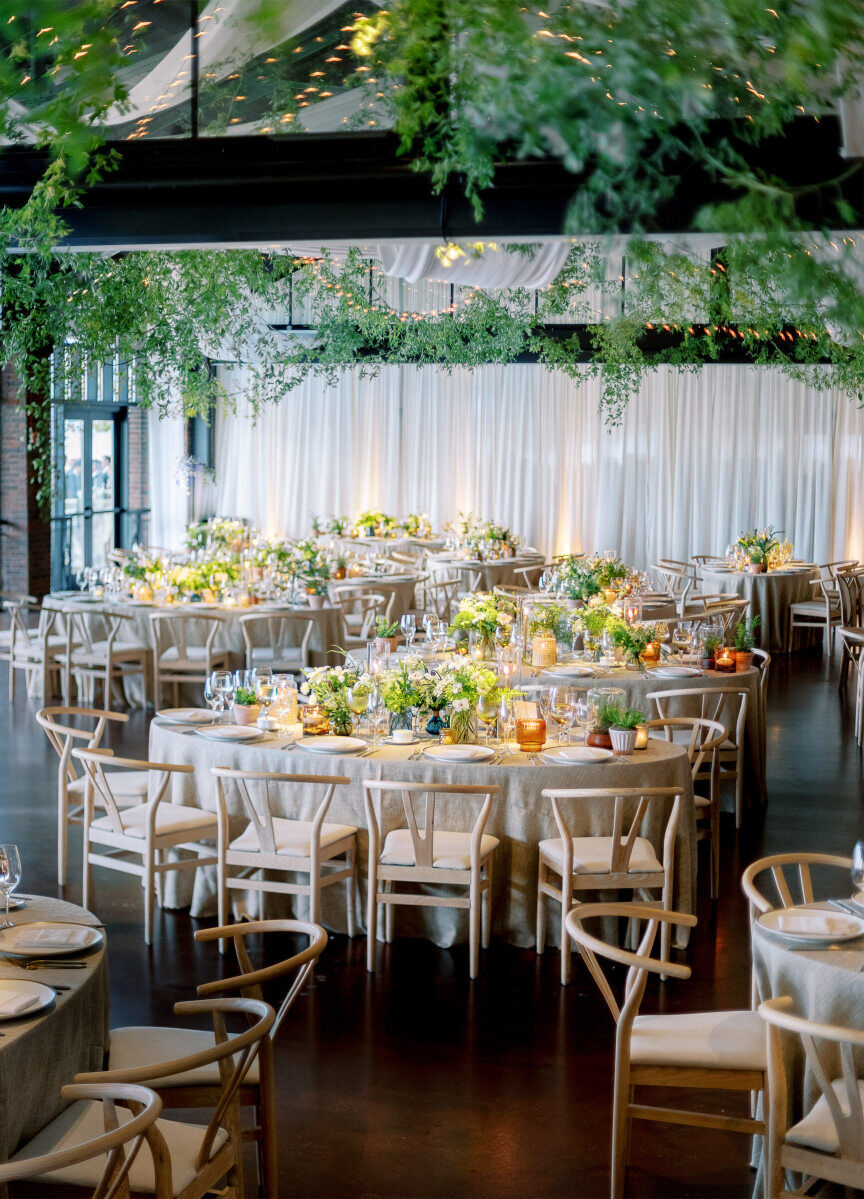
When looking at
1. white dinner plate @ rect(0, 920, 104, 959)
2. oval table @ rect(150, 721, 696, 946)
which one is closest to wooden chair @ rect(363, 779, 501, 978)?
oval table @ rect(150, 721, 696, 946)

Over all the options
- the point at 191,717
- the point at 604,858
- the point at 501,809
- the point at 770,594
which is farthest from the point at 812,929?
the point at 770,594

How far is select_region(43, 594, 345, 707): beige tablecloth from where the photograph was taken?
10.3 m

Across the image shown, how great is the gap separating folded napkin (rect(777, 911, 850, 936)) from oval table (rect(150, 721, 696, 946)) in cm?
169

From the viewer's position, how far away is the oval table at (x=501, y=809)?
17.6ft

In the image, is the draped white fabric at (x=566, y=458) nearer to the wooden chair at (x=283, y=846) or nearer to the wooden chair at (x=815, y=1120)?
the wooden chair at (x=283, y=846)

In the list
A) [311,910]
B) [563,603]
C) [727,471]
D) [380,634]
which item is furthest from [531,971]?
[727,471]

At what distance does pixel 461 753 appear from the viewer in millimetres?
5473

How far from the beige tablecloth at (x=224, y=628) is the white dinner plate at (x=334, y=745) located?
4.48 m

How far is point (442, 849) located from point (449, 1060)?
3.33 ft

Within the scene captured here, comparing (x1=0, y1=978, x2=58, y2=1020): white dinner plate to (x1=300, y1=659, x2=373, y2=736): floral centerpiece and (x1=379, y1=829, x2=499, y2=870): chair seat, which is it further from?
(x1=300, y1=659, x2=373, y2=736): floral centerpiece

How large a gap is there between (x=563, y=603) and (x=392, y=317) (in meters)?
5.57

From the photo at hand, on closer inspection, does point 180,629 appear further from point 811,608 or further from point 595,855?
point 811,608

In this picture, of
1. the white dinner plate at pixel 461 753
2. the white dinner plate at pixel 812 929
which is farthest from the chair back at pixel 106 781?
the white dinner plate at pixel 812 929

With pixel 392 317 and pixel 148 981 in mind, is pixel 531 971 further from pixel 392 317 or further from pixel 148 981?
pixel 392 317
